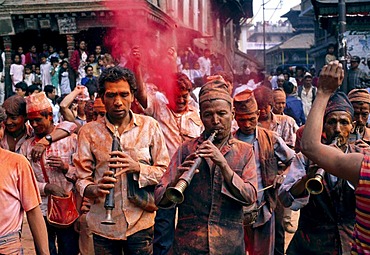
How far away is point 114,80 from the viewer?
13.6 feet

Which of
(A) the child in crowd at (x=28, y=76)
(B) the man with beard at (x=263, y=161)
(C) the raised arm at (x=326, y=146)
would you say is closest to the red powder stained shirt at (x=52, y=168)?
(B) the man with beard at (x=263, y=161)

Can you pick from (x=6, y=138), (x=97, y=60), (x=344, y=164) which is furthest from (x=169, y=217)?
(x=97, y=60)

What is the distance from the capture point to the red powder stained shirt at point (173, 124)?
5852 millimetres

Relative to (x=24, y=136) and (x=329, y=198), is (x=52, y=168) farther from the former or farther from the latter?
(x=329, y=198)

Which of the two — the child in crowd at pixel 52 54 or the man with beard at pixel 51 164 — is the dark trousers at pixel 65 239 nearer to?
the man with beard at pixel 51 164

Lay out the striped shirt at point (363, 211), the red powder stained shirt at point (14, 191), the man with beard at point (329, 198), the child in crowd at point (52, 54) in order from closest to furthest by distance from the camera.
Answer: the striped shirt at point (363, 211) < the red powder stained shirt at point (14, 191) < the man with beard at point (329, 198) < the child in crowd at point (52, 54)

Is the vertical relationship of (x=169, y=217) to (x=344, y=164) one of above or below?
below

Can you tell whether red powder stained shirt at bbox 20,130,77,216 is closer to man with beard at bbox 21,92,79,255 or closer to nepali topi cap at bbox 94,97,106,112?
man with beard at bbox 21,92,79,255

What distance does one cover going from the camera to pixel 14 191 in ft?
11.3

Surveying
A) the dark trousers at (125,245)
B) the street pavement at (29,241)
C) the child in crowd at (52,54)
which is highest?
the child in crowd at (52,54)

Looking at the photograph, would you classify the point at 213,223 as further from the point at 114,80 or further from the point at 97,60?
the point at 97,60

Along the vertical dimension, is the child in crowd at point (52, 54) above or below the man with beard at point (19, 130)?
above

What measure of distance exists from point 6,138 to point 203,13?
27829 mm

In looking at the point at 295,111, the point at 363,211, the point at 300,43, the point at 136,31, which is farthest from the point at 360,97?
the point at 300,43
